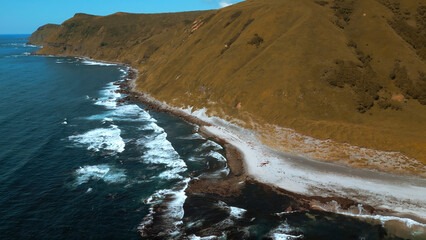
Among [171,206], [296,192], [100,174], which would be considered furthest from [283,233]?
[100,174]

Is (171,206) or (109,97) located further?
(109,97)

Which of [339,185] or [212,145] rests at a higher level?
[339,185]

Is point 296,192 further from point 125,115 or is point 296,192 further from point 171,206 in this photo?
point 125,115

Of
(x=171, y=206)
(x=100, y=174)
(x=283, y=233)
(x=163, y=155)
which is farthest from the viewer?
(x=163, y=155)

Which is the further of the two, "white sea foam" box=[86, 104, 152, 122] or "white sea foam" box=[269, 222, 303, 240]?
"white sea foam" box=[86, 104, 152, 122]

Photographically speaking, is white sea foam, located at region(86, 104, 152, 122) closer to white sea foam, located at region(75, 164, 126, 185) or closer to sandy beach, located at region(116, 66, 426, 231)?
white sea foam, located at region(75, 164, 126, 185)

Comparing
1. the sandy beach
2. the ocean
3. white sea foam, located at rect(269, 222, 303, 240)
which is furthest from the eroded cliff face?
white sea foam, located at rect(269, 222, 303, 240)

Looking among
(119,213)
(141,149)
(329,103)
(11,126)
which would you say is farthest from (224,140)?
(11,126)

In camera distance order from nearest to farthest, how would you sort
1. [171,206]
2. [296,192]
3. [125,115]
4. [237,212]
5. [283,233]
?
[283,233] → [237,212] → [171,206] → [296,192] → [125,115]
